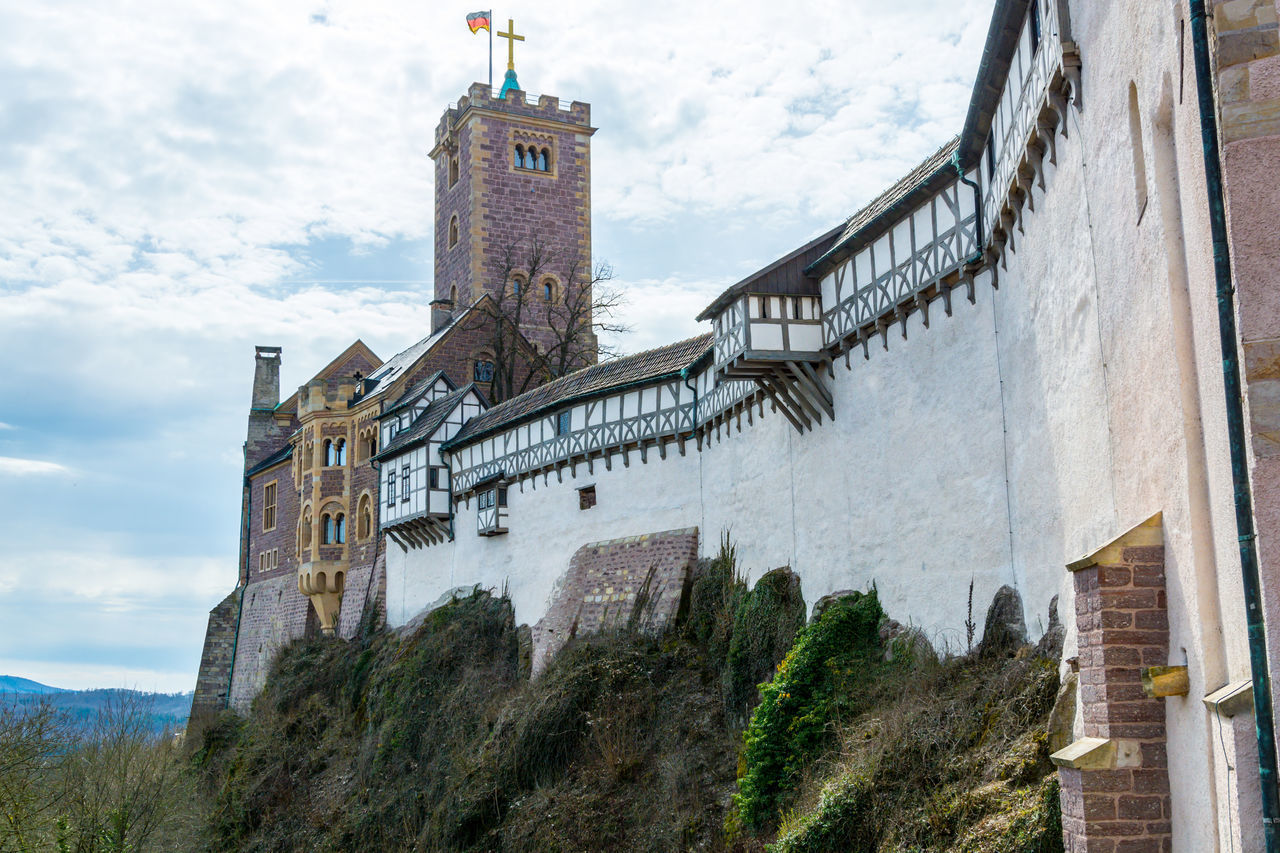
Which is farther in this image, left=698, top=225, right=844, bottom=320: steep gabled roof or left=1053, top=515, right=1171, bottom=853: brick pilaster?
left=698, top=225, right=844, bottom=320: steep gabled roof

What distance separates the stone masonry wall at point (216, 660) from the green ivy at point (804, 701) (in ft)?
120

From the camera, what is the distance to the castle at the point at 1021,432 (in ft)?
22.9

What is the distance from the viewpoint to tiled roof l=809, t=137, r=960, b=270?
53.0ft

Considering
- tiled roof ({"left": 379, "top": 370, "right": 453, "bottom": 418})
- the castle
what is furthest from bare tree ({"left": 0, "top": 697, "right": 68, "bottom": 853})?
tiled roof ({"left": 379, "top": 370, "right": 453, "bottom": 418})

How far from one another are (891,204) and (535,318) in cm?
2768

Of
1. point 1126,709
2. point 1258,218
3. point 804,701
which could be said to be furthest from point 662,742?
point 1258,218

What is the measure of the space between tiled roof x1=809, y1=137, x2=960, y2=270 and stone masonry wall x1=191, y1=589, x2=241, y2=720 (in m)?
37.3

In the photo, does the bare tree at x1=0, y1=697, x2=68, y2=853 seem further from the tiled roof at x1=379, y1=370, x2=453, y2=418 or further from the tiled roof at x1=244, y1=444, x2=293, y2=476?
the tiled roof at x1=244, y1=444, x2=293, y2=476

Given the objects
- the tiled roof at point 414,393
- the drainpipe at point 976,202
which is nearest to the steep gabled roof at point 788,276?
the drainpipe at point 976,202

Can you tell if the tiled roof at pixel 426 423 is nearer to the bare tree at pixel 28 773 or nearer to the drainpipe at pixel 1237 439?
the bare tree at pixel 28 773

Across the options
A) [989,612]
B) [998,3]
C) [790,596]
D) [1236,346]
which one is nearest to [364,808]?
[790,596]

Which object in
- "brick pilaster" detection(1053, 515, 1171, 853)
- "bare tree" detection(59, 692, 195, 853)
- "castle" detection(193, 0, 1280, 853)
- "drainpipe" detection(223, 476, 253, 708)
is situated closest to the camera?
"castle" detection(193, 0, 1280, 853)

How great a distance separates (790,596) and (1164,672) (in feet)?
38.2

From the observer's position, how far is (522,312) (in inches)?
1724
